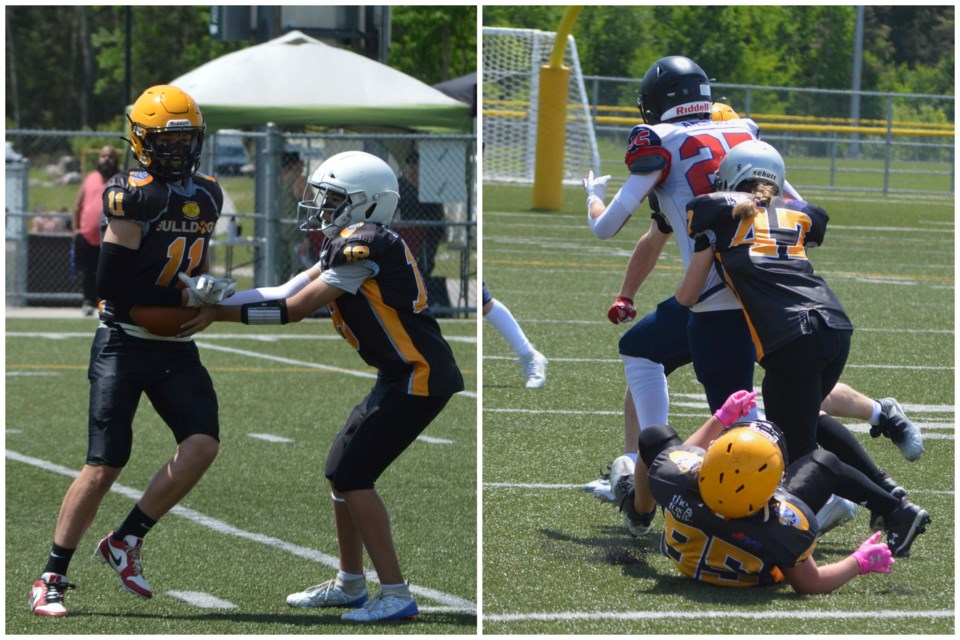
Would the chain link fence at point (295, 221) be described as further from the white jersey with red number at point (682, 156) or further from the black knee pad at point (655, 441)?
the black knee pad at point (655, 441)

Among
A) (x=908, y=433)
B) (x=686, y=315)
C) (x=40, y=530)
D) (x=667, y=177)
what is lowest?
(x=40, y=530)

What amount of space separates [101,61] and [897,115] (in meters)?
24.8

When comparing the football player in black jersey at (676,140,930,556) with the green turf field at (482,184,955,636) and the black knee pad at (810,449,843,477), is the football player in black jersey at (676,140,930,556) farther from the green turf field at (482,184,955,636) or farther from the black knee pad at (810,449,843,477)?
the green turf field at (482,184,955,636)

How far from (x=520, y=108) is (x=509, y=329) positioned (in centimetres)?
1321

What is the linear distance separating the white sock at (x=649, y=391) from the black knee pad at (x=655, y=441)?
528 millimetres

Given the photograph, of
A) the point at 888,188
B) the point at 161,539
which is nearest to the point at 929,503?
the point at 161,539

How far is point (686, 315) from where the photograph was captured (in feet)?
16.5

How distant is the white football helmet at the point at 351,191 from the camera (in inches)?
176

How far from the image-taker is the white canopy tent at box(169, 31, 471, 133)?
543 inches

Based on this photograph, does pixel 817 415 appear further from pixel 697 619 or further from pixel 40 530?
pixel 40 530

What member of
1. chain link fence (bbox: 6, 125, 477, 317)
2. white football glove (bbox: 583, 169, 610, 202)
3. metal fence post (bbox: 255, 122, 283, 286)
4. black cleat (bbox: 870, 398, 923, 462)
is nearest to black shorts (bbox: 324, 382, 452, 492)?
white football glove (bbox: 583, 169, 610, 202)

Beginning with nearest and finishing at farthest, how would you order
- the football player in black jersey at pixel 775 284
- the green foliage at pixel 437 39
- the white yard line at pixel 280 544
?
the football player in black jersey at pixel 775 284, the white yard line at pixel 280 544, the green foliage at pixel 437 39

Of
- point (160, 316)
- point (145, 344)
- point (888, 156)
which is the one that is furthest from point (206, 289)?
point (888, 156)

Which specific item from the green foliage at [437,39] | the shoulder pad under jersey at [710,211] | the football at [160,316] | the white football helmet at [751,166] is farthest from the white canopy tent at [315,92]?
the shoulder pad under jersey at [710,211]
